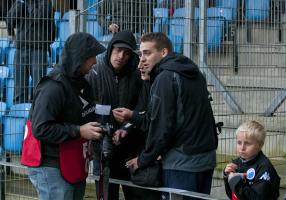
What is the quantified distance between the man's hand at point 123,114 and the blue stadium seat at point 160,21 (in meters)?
2.58

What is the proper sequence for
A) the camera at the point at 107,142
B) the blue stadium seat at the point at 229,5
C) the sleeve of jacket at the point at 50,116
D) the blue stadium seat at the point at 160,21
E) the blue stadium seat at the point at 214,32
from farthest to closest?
the blue stadium seat at the point at 229,5
the blue stadium seat at the point at 214,32
the blue stadium seat at the point at 160,21
the camera at the point at 107,142
the sleeve of jacket at the point at 50,116

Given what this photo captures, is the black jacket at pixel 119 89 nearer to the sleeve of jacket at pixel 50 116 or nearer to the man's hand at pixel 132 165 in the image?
the man's hand at pixel 132 165

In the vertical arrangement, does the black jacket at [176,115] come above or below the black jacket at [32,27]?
below

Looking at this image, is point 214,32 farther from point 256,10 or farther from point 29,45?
point 29,45

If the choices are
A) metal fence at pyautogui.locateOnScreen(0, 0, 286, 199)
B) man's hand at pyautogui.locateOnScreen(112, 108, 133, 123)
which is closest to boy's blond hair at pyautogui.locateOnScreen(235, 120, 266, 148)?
man's hand at pyautogui.locateOnScreen(112, 108, 133, 123)

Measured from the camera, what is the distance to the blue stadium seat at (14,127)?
298 inches

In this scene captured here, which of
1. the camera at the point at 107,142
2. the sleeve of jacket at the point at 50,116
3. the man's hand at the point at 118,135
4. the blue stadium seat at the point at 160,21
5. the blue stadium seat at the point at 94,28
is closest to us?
the sleeve of jacket at the point at 50,116

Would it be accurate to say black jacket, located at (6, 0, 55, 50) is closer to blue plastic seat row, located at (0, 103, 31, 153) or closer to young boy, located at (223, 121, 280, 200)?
blue plastic seat row, located at (0, 103, 31, 153)

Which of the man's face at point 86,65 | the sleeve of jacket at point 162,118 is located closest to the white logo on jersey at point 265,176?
the sleeve of jacket at point 162,118

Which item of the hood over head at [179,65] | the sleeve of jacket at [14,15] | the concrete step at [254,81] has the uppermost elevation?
the sleeve of jacket at [14,15]

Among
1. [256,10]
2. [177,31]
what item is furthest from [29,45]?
[256,10]

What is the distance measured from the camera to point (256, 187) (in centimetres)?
478

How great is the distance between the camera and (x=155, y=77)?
5.27 m

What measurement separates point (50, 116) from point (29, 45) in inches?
117
